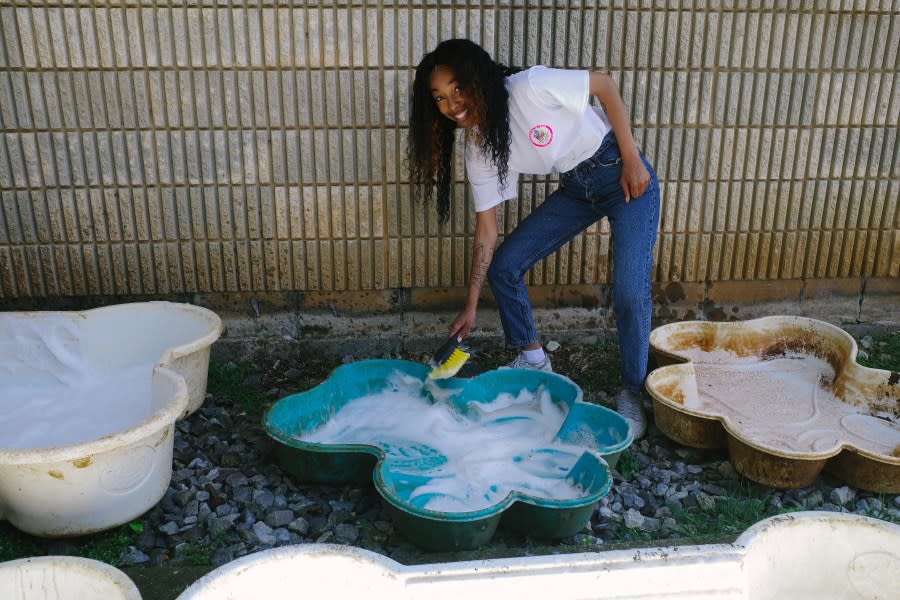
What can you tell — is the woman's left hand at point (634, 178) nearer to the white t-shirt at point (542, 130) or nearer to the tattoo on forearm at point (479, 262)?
the white t-shirt at point (542, 130)

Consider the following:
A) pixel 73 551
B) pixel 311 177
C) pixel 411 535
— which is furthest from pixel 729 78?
pixel 73 551

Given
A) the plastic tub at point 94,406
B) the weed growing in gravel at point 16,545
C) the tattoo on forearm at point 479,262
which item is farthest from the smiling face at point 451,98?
the weed growing in gravel at point 16,545

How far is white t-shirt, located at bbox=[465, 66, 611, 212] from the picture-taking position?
293 cm

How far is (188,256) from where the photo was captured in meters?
3.75

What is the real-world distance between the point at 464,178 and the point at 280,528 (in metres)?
1.85

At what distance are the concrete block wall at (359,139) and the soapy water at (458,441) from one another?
769 millimetres

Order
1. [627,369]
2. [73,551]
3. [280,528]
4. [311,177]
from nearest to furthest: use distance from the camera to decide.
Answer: [73,551] → [280,528] → [627,369] → [311,177]

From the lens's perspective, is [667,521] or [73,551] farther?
[667,521]

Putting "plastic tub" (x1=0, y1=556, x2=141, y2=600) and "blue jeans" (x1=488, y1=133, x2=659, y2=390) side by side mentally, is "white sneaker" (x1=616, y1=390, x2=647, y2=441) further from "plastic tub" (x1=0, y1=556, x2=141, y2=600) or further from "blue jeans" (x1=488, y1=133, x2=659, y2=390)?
"plastic tub" (x1=0, y1=556, x2=141, y2=600)

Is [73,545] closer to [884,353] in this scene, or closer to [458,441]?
[458,441]

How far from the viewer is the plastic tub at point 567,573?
1968mm

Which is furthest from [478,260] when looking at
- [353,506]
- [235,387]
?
[235,387]

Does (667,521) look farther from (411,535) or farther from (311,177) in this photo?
(311,177)

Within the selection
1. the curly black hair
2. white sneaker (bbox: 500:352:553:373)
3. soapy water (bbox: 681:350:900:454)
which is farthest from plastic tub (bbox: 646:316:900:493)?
the curly black hair
